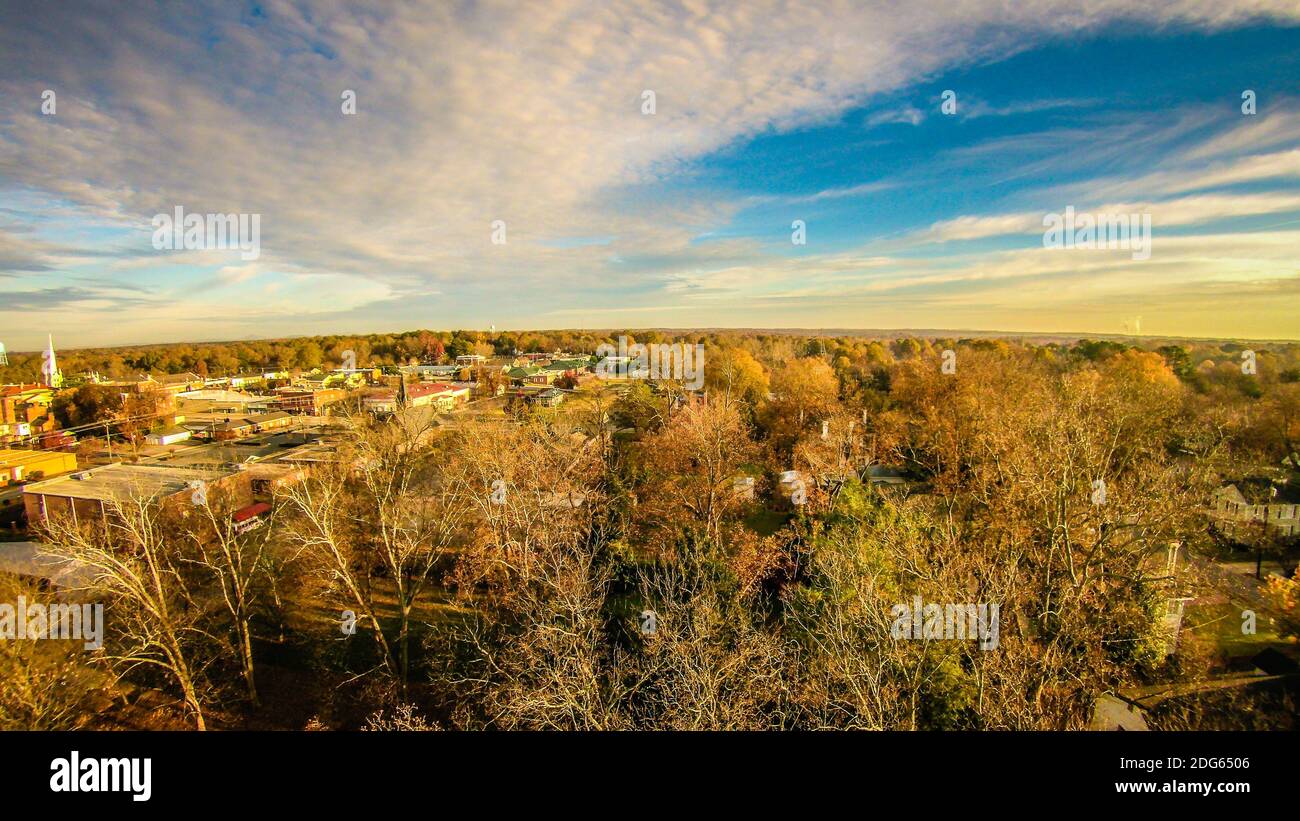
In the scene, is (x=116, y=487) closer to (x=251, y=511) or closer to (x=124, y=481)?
(x=124, y=481)

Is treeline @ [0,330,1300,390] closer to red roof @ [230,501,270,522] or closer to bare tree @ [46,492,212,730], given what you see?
red roof @ [230,501,270,522]

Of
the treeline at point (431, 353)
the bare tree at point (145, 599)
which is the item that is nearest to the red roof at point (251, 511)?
the bare tree at point (145, 599)

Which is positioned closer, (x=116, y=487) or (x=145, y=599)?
(x=145, y=599)

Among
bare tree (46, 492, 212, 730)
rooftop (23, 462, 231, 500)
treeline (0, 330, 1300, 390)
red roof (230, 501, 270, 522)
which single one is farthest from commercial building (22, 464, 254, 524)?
treeline (0, 330, 1300, 390)

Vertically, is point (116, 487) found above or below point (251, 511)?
above

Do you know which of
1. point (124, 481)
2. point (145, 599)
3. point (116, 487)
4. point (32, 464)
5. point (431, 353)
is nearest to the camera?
point (145, 599)

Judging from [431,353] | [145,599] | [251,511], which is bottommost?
[251,511]

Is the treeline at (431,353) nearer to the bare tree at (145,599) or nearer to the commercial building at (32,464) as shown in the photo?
the commercial building at (32,464)

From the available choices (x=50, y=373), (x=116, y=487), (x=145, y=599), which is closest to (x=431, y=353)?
(x=50, y=373)
